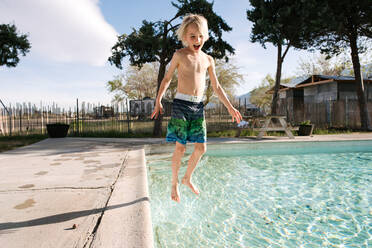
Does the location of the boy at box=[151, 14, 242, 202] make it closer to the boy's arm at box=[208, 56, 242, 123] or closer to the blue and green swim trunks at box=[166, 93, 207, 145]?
the blue and green swim trunks at box=[166, 93, 207, 145]

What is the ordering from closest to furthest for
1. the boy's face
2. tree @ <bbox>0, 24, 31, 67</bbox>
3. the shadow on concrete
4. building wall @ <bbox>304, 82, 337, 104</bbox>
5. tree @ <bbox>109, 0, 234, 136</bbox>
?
1. the shadow on concrete
2. the boy's face
3. tree @ <bbox>109, 0, 234, 136</bbox>
4. tree @ <bbox>0, 24, 31, 67</bbox>
5. building wall @ <bbox>304, 82, 337, 104</bbox>

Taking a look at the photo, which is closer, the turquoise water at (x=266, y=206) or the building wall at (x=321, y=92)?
the turquoise water at (x=266, y=206)

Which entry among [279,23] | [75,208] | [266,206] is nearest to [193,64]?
[75,208]

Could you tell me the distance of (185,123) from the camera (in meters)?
2.24

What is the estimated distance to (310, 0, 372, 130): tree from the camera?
420 inches

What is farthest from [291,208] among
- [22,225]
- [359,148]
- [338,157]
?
[359,148]

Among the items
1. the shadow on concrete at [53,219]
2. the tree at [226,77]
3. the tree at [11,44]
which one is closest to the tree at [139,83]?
the tree at [226,77]

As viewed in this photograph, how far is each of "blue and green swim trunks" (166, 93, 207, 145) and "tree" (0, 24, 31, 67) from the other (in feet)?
50.5

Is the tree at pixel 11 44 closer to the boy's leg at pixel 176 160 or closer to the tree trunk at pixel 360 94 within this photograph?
the boy's leg at pixel 176 160

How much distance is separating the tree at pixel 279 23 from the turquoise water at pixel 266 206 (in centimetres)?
772

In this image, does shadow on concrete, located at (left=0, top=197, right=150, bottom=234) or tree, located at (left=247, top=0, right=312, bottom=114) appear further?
tree, located at (left=247, top=0, right=312, bottom=114)

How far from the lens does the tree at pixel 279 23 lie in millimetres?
11018

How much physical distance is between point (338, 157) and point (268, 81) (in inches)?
1744

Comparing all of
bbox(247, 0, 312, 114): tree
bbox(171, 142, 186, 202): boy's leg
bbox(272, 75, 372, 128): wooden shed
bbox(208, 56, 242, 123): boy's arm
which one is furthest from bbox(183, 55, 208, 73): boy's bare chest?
bbox(272, 75, 372, 128): wooden shed
